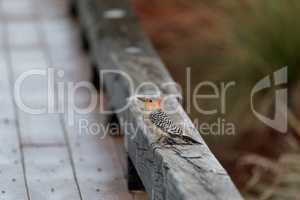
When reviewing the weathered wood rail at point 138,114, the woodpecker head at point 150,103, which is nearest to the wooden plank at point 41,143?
the weathered wood rail at point 138,114

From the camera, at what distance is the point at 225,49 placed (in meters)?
5.67

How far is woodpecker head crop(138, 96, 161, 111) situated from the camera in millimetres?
3664

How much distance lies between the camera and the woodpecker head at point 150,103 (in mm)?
3664

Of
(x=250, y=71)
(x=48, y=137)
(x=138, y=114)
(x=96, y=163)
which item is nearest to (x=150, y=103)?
(x=138, y=114)

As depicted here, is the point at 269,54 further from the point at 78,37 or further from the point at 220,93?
the point at 78,37

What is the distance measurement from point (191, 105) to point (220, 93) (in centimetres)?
19

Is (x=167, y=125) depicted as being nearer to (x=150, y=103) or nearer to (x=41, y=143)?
(x=150, y=103)

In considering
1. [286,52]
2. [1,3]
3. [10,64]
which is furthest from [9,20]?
[286,52]

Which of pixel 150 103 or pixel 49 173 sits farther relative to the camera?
pixel 49 173

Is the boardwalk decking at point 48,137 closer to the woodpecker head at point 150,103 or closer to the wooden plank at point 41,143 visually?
the wooden plank at point 41,143

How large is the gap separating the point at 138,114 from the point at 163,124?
26 cm

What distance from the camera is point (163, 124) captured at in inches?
133

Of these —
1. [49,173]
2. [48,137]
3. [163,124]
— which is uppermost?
[163,124]

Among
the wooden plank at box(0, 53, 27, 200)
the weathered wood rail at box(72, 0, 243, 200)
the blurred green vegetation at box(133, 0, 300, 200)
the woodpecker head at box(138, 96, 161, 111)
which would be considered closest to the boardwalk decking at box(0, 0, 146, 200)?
the wooden plank at box(0, 53, 27, 200)
